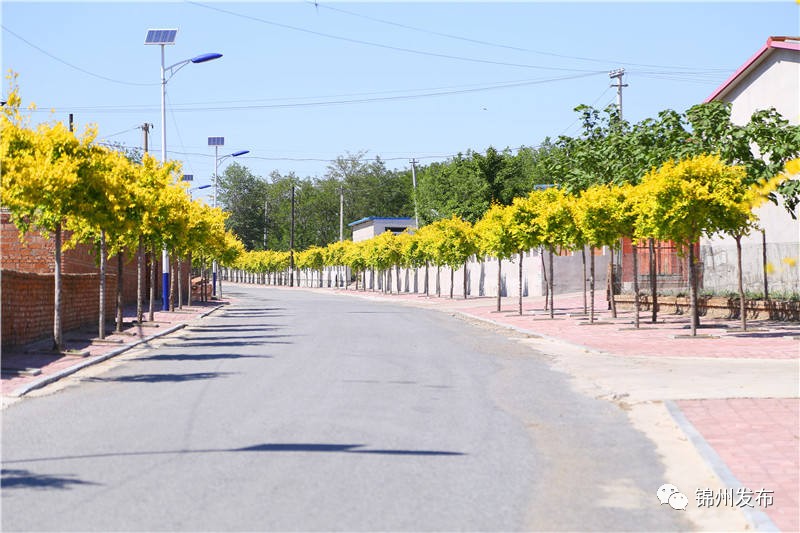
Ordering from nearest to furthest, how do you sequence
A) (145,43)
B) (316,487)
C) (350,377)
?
(316,487) < (350,377) < (145,43)

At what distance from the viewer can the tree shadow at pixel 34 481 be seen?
7973 millimetres

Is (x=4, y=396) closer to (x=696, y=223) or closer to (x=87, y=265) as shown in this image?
(x=696, y=223)

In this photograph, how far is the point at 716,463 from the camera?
907 cm

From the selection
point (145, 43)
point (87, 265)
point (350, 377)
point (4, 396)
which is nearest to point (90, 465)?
point (4, 396)

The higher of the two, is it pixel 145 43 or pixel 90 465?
pixel 145 43

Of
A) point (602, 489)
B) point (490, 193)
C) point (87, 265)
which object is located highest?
point (490, 193)

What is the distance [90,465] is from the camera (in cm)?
882

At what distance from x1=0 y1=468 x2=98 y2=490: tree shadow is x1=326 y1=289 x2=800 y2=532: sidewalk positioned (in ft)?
16.3

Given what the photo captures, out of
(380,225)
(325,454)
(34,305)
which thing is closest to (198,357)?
(34,305)

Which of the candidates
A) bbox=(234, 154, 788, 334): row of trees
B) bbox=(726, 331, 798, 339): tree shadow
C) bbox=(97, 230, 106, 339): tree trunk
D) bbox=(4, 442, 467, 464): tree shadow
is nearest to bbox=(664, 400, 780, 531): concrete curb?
bbox=(4, 442, 467, 464): tree shadow

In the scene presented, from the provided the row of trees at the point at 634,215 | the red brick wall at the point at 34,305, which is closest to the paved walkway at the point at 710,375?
the red brick wall at the point at 34,305

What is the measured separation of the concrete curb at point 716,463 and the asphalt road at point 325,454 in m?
0.46

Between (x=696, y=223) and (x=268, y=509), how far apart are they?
19.0m

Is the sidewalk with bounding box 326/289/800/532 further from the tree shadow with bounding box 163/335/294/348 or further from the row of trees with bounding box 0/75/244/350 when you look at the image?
the row of trees with bounding box 0/75/244/350
